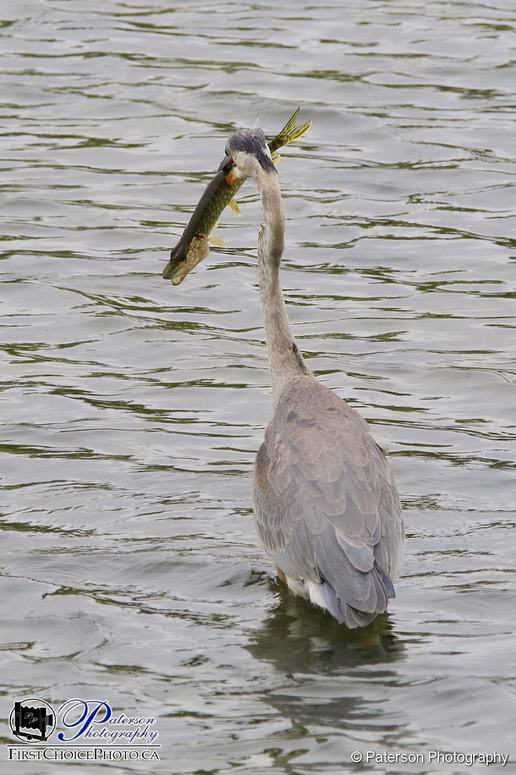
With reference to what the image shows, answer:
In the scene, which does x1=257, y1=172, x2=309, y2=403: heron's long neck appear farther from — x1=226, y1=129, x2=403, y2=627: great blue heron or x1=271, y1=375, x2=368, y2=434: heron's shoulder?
x1=271, y1=375, x2=368, y2=434: heron's shoulder

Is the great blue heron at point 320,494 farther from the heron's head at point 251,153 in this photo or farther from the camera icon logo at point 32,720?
the camera icon logo at point 32,720

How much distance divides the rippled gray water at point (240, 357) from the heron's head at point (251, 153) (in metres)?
1.75

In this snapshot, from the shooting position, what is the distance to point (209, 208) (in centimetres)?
946

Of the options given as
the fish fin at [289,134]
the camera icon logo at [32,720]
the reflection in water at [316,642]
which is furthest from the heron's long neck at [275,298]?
the camera icon logo at [32,720]

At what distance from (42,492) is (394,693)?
3.02 meters

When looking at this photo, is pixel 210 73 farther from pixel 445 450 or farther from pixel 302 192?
pixel 445 450

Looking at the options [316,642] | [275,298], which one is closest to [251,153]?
[275,298]

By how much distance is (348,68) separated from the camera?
711 inches

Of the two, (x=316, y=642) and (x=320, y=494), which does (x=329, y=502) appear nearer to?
(x=320, y=494)

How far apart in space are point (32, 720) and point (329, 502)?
70.1 inches

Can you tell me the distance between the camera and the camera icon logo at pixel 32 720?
6.47 m

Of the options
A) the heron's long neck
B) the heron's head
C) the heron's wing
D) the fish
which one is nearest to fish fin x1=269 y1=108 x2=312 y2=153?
the fish

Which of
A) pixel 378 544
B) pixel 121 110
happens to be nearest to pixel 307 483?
pixel 378 544

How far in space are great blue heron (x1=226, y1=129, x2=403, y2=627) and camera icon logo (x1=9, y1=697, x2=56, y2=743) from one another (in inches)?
53.3
